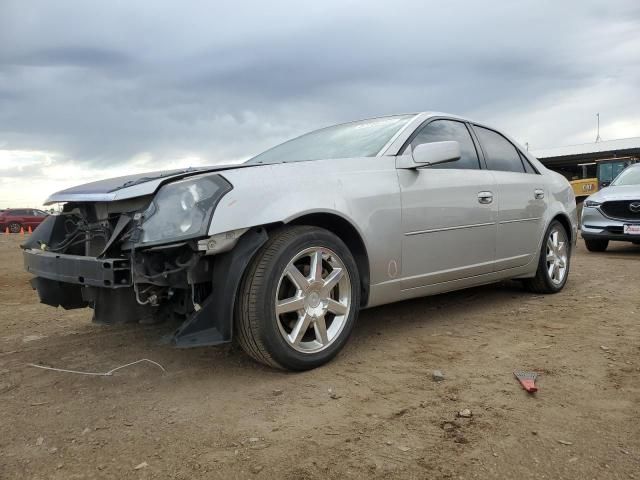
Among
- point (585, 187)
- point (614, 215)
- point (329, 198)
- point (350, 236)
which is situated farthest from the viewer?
point (585, 187)

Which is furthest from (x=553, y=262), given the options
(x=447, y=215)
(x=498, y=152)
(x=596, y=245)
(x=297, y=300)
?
(x=596, y=245)

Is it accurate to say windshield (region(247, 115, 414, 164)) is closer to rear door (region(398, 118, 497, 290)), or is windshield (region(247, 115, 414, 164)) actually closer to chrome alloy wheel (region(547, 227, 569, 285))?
rear door (region(398, 118, 497, 290))

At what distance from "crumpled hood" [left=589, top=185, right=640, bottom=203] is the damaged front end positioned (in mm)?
7551

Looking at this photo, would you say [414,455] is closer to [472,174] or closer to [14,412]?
[14,412]

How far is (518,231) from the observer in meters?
4.58

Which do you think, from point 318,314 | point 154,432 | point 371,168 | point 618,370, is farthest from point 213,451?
point 618,370

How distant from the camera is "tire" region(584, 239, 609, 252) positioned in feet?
29.9

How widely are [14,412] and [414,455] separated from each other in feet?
6.16

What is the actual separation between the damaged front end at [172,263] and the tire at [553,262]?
3212 millimetres

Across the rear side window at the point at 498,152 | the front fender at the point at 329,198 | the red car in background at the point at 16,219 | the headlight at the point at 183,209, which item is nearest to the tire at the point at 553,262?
the rear side window at the point at 498,152

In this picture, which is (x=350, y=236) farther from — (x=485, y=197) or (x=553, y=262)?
(x=553, y=262)

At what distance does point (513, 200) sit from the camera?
4.55 metres

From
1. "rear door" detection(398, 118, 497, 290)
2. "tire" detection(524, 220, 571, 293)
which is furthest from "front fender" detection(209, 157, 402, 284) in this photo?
"tire" detection(524, 220, 571, 293)

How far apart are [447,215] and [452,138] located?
76cm
